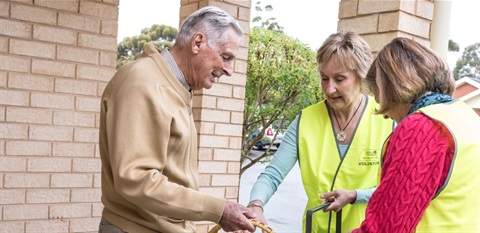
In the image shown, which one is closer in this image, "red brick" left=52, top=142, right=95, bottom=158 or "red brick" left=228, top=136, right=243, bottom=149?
"red brick" left=52, top=142, right=95, bottom=158

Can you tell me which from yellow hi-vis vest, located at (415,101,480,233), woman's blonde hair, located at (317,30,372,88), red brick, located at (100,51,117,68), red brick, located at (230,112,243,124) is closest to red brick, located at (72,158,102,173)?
red brick, located at (100,51,117,68)

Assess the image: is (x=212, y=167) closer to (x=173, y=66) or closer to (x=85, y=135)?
(x=85, y=135)

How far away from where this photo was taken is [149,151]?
1748 millimetres

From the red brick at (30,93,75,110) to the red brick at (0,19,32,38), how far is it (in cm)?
40

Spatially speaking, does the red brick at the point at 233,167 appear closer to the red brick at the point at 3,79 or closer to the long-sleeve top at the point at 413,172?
the red brick at the point at 3,79

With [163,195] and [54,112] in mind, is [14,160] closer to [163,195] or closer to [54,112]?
[54,112]

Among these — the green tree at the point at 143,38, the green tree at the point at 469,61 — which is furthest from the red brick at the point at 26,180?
the green tree at the point at 469,61

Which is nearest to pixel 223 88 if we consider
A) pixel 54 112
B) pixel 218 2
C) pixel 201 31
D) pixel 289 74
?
pixel 218 2

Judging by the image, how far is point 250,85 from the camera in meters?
7.23

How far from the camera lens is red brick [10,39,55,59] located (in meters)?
3.32

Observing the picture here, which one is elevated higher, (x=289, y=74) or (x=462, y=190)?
(x=289, y=74)

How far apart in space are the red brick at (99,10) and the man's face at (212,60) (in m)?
1.84

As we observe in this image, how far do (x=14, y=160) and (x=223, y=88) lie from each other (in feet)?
4.81

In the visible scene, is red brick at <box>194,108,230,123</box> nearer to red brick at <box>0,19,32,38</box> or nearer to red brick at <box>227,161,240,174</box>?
red brick at <box>227,161,240,174</box>
